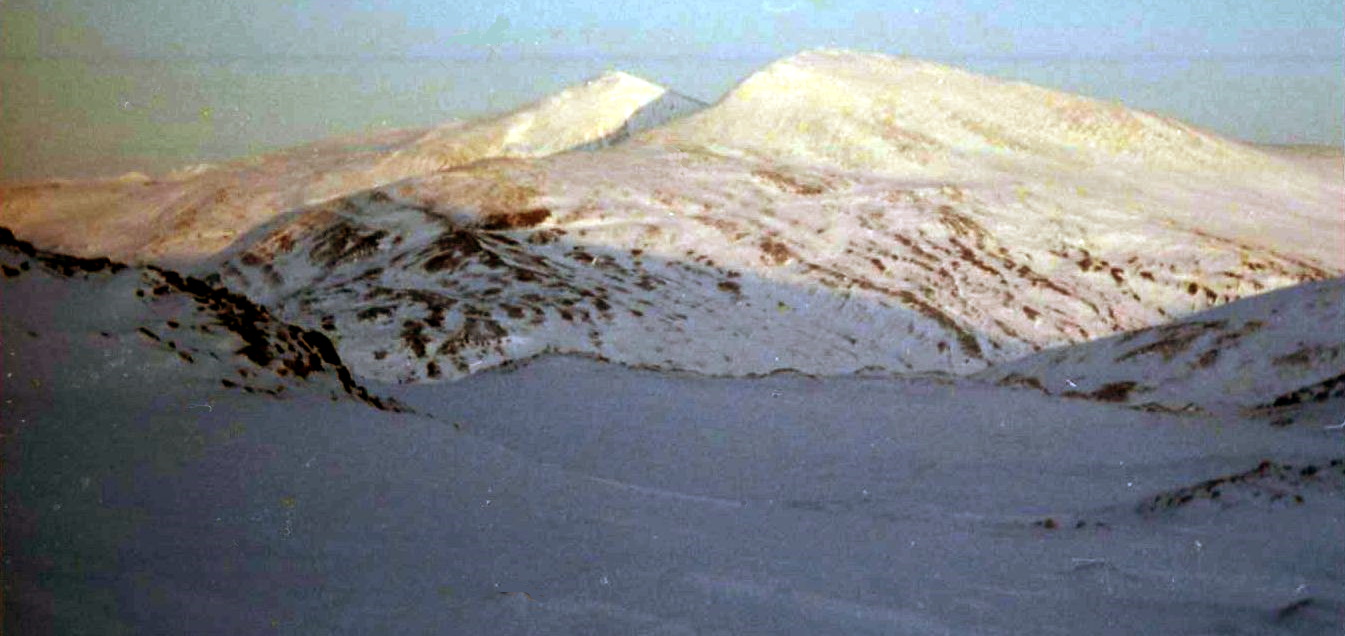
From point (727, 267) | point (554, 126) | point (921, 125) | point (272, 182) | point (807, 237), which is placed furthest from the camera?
point (554, 126)

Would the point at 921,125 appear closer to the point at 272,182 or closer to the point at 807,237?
the point at 807,237

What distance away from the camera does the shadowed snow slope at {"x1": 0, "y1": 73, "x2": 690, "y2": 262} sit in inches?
3027

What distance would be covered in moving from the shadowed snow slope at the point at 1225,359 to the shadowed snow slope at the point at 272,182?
54510 mm

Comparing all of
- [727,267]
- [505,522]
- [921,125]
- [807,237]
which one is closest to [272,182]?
[921,125]

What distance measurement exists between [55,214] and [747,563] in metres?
101

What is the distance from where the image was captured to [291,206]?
79.4 m

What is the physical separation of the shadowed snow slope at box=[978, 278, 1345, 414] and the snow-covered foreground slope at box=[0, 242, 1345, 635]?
38.6ft

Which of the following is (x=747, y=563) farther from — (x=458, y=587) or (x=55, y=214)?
(x=55, y=214)

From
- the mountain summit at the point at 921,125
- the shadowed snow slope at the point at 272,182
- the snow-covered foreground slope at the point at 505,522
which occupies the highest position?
the snow-covered foreground slope at the point at 505,522

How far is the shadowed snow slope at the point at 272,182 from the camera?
76.9m

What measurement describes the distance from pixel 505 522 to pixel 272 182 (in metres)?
87.5

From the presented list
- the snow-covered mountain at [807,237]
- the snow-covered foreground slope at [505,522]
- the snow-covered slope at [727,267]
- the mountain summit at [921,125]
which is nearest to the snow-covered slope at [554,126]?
the snow-covered mountain at [807,237]

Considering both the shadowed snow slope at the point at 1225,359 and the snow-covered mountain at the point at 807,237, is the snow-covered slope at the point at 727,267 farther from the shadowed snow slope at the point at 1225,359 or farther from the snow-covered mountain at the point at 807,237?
the shadowed snow slope at the point at 1225,359

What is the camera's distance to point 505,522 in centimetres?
685
